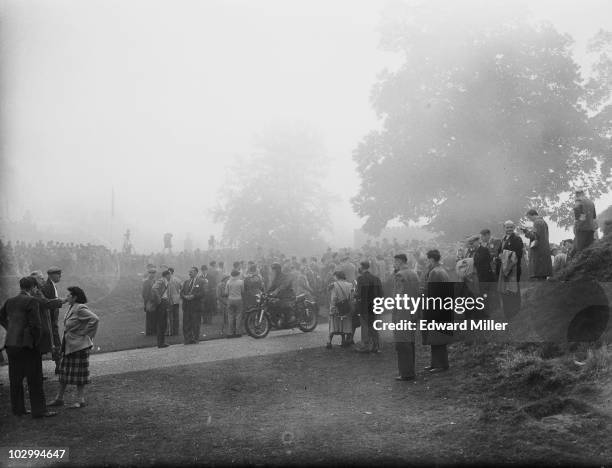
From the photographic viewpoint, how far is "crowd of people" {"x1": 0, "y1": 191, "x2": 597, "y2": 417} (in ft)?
28.2

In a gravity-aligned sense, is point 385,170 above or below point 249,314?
above

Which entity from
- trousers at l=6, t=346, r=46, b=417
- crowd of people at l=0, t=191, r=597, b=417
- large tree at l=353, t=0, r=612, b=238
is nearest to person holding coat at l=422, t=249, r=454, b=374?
crowd of people at l=0, t=191, r=597, b=417

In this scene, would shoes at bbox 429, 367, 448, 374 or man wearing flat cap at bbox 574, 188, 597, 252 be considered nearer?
shoes at bbox 429, 367, 448, 374

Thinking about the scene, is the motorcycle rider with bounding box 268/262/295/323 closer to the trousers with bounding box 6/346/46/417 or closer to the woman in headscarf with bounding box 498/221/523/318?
the woman in headscarf with bounding box 498/221/523/318

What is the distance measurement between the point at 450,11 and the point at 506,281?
19.3 meters

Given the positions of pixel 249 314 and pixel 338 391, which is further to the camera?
pixel 249 314

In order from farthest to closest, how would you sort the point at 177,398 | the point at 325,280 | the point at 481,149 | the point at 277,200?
the point at 277,200
the point at 481,149
the point at 325,280
the point at 177,398

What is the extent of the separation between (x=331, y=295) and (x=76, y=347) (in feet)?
20.1

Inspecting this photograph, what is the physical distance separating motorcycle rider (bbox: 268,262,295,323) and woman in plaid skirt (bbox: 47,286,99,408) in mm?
6721

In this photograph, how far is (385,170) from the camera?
1087 inches

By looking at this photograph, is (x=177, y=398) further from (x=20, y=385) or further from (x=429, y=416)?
(x=429, y=416)

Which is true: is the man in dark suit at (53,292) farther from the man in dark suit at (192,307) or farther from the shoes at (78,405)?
the man in dark suit at (192,307)

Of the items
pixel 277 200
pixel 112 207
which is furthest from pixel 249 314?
pixel 112 207

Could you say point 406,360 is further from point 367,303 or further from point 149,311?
point 149,311
